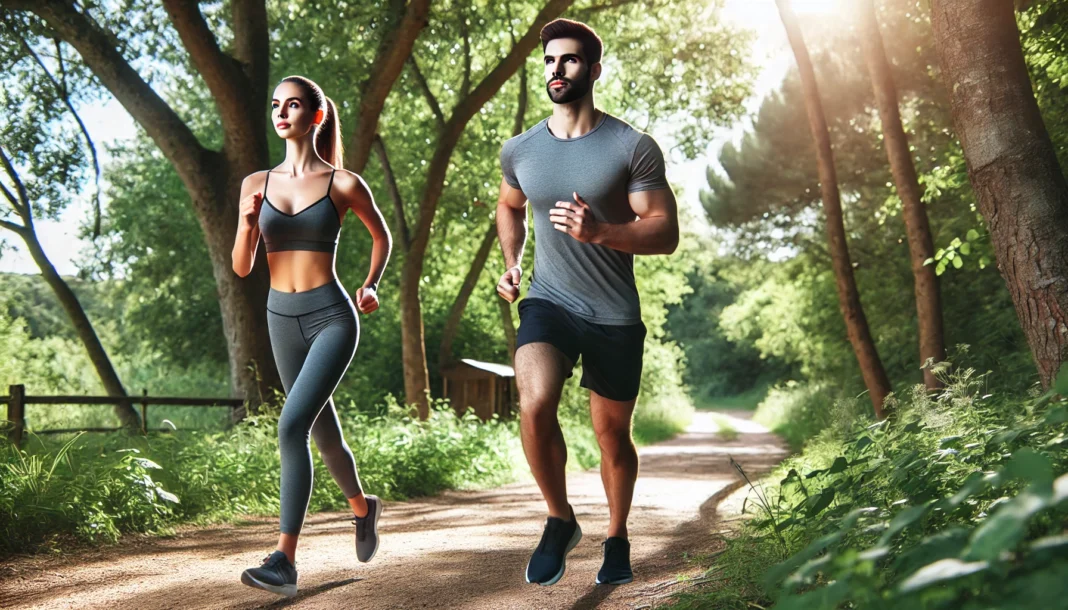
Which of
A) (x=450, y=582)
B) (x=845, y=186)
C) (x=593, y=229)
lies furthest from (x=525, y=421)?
(x=845, y=186)

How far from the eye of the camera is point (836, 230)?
47.9ft

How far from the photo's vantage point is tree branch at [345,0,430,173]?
472 inches

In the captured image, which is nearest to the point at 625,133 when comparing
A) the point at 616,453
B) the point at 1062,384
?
the point at 616,453

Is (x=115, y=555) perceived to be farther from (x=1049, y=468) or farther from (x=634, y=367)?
(x=1049, y=468)

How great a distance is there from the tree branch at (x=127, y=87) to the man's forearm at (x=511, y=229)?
7776 millimetres

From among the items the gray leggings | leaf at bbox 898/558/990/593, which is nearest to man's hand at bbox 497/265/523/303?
the gray leggings

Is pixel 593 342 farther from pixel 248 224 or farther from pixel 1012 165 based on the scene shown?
pixel 1012 165

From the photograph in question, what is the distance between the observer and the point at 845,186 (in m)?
30.9

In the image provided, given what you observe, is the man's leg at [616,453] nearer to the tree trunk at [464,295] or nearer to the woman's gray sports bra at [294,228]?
the woman's gray sports bra at [294,228]

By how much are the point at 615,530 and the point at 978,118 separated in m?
2.87

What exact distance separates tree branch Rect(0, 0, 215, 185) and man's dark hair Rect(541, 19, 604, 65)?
323 inches

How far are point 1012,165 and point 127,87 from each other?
10.1 metres

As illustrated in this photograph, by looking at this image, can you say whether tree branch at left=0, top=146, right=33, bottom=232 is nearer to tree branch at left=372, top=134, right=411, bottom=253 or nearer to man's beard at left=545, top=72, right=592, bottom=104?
tree branch at left=372, top=134, right=411, bottom=253

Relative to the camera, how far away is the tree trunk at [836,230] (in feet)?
46.3
